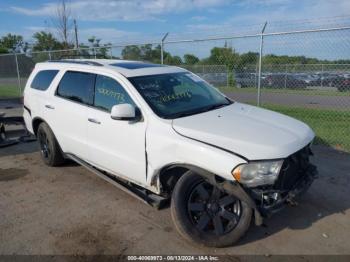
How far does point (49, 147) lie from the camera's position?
5637mm

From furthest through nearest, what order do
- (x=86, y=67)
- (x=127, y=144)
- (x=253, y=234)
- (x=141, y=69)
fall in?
(x=86, y=67) < (x=141, y=69) < (x=127, y=144) < (x=253, y=234)

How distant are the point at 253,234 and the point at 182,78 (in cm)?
230

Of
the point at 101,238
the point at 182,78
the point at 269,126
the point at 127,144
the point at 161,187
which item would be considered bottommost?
the point at 101,238

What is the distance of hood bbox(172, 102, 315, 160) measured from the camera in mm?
3184

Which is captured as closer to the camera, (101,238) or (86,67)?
(101,238)

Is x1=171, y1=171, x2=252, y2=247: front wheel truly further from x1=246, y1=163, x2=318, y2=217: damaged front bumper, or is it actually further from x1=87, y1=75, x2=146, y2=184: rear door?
x1=87, y1=75, x2=146, y2=184: rear door

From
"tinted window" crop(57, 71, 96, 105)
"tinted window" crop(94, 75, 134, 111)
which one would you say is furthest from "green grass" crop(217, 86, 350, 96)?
"tinted window" crop(94, 75, 134, 111)

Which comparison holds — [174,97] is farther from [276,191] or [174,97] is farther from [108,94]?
[276,191]

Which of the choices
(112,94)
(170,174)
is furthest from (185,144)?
(112,94)

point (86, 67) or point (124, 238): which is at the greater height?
point (86, 67)

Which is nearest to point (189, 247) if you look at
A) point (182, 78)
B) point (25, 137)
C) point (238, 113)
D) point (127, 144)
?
point (127, 144)

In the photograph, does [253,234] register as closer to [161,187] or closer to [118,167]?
[161,187]

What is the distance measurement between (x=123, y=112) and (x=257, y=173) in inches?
61.7

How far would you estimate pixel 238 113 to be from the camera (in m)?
4.15
